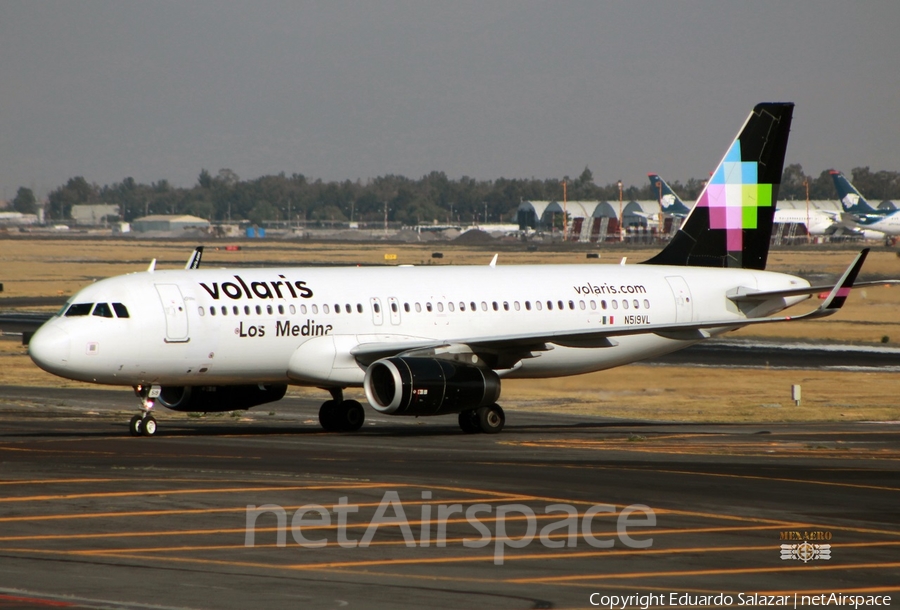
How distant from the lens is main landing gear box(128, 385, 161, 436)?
1238 inches

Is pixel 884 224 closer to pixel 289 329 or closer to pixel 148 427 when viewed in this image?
pixel 289 329

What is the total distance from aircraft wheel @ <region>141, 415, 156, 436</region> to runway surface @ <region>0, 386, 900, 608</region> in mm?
605

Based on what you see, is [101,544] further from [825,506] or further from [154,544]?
[825,506]

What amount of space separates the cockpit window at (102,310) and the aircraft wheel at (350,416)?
6.54 metres

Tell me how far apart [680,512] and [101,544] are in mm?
8159

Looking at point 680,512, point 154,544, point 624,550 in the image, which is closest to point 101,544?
point 154,544

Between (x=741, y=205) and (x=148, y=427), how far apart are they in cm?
1985

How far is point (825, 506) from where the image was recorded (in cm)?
2038

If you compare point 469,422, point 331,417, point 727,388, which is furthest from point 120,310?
point 727,388

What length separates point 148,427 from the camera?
3152 centimetres

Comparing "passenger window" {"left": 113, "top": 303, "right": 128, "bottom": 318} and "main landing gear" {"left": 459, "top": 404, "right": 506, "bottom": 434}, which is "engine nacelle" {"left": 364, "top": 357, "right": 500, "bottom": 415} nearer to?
"main landing gear" {"left": 459, "top": 404, "right": 506, "bottom": 434}

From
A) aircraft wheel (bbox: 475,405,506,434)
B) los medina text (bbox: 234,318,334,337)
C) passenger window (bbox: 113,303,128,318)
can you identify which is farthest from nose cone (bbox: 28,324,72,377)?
aircraft wheel (bbox: 475,405,506,434)

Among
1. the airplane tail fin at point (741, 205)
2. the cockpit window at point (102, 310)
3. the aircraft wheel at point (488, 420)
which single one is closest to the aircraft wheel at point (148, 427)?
the cockpit window at point (102, 310)

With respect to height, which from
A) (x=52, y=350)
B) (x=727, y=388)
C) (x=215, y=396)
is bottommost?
(x=727, y=388)
